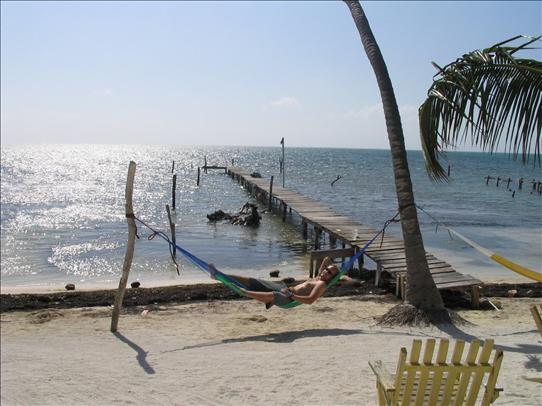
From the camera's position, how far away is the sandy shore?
16.0 feet

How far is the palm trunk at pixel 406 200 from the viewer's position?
23.7 feet

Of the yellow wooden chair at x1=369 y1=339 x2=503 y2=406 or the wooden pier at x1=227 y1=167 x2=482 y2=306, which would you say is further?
the wooden pier at x1=227 y1=167 x2=482 y2=306

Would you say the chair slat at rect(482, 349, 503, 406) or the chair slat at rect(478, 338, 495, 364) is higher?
the chair slat at rect(478, 338, 495, 364)

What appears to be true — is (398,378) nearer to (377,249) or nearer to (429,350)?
(429,350)

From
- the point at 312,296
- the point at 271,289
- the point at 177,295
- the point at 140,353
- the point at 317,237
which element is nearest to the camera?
the point at 140,353

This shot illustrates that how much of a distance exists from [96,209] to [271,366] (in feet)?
80.6

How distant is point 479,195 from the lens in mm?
39000

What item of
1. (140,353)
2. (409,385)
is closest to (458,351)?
(409,385)

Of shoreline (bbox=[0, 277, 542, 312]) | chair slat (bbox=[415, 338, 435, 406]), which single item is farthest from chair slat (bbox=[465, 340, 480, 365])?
A: shoreline (bbox=[0, 277, 542, 312])

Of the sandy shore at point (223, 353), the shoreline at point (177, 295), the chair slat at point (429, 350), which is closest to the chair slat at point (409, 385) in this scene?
the chair slat at point (429, 350)

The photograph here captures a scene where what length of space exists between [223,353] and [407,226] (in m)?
3.05

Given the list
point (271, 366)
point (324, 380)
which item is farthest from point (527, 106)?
point (271, 366)

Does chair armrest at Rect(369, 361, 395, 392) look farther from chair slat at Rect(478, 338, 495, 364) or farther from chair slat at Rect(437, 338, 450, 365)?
chair slat at Rect(478, 338, 495, 364)

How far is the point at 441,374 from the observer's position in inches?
140
